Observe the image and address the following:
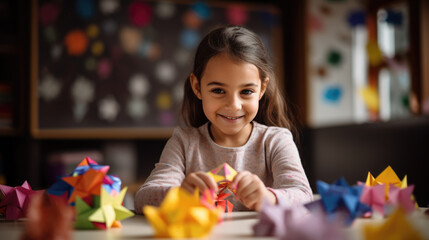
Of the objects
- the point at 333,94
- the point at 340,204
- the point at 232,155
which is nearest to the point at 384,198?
the point at 340,204

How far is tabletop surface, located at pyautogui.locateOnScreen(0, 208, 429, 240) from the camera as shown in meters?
0.61

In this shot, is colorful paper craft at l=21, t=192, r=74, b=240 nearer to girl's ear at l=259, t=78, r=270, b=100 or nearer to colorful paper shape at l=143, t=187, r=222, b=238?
colorful paper shape at l=143, t=187, r=222, b=238

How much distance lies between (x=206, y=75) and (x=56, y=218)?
2.09ft

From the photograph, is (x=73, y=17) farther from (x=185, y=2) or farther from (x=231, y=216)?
(x=231, y=216)

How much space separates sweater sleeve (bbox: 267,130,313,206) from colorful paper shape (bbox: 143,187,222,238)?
12.4 inches

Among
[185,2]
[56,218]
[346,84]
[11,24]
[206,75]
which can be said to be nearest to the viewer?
[56,218]

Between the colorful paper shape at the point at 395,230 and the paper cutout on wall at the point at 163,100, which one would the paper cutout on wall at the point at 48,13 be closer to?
the paper cutout on wall at the point at 163,100

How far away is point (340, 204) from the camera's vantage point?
0.69m

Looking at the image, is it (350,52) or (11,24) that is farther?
(350,52)

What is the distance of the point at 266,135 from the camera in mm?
1192

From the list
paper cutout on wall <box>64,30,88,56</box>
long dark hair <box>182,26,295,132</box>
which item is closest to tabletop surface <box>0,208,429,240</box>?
long dark hair <box>182,26,295,132</box>

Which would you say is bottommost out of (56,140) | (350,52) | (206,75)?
(56,140)

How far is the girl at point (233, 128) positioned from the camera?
1.04 meters

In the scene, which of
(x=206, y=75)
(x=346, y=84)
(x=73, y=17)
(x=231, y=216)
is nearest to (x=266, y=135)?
(x=206, y=75)
